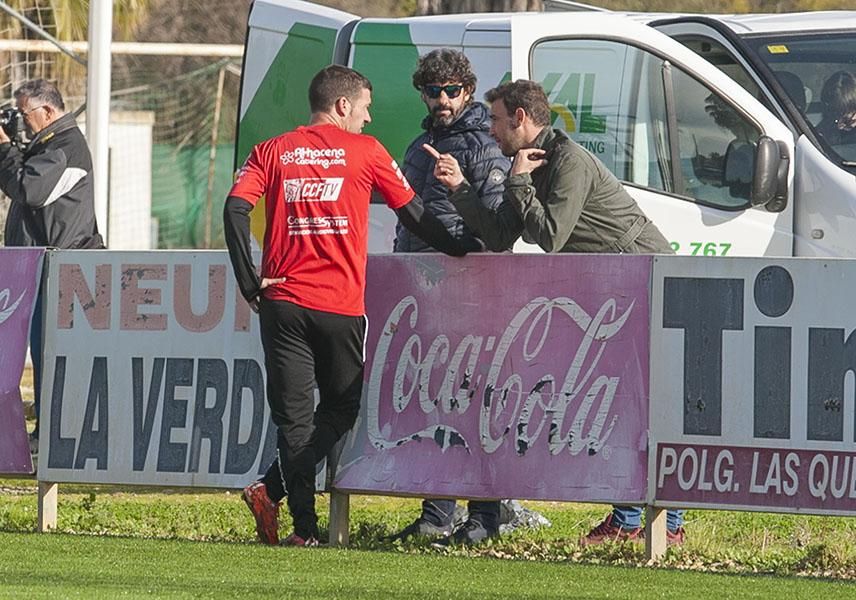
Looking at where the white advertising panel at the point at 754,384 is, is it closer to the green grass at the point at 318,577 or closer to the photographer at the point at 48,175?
the green grass at the point at 318,577

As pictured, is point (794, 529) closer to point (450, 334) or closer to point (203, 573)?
point (450, 334)

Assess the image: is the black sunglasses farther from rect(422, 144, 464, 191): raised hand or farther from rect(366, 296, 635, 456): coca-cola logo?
rect(366, 296, 635, 456): coca-cola logo

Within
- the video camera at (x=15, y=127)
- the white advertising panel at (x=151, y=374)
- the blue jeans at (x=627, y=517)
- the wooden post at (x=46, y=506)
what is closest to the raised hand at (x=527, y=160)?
the white advertising panel at (x=151, y=374)

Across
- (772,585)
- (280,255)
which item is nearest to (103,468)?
(280,255)

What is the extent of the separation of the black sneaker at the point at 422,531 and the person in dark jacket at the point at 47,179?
8.64 feet

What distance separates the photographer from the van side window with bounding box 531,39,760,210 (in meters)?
11.7

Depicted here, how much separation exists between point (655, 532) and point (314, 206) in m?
2.02

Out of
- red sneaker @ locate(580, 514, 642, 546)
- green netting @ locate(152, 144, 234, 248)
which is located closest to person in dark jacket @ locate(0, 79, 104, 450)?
red sneaker @ locate(580, 514, 642, 546)

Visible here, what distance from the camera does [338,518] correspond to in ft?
29.9

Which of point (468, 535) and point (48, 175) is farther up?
point (48, 175)

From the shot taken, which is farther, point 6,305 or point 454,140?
point 6,305

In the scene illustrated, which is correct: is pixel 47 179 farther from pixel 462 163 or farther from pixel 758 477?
pixel 758 477

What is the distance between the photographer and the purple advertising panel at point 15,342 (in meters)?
9.52

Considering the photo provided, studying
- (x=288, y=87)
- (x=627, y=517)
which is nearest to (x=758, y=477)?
(x=627, y=517)
